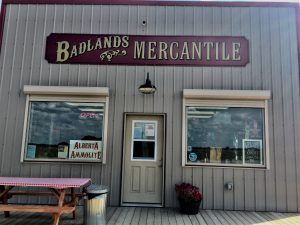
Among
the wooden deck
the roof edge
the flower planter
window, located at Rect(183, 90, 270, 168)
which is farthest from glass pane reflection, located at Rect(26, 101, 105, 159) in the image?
the roof edge

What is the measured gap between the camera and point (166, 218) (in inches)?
230

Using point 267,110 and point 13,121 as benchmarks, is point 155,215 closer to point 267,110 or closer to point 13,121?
point 267,110

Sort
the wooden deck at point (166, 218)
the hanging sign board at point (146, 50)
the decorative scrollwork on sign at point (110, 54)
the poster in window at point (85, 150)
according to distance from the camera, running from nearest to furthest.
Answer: the wooden deck at point (166, 218) → the poster in window at point (85, 150) → the hanging sign board at point (146, 50) → the decorative scrollwork on sign at point (110, 54)

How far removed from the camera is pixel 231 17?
7.40 metres

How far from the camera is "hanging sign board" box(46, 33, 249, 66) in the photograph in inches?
287

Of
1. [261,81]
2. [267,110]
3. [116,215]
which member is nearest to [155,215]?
[116,215]

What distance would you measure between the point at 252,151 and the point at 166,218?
2735 mm

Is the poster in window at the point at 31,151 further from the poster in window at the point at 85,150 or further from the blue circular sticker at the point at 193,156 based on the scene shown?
the blue circular sticker at the point at 193,156

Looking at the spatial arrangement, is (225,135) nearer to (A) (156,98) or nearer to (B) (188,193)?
(B) (188,193)

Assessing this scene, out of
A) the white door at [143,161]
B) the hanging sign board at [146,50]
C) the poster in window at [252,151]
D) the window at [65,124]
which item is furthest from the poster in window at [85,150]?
the poster in window at [252,151]

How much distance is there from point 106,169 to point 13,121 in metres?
2.69

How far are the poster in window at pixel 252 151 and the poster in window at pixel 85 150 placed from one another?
3600mm

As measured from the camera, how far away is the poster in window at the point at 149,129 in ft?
23.3

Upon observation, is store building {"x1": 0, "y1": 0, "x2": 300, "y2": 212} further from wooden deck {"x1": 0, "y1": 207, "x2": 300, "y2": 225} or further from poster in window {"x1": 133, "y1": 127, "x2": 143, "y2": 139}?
wooden deck {"x1": 0, "y1": 207, "x2": 300, "y2": 225}
